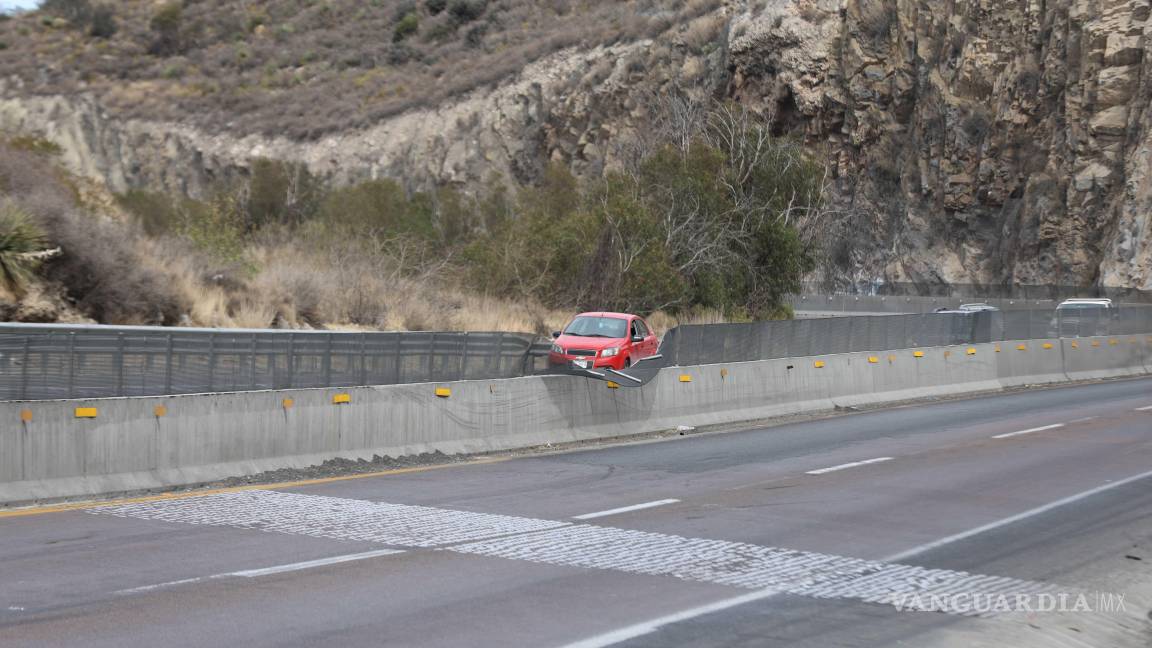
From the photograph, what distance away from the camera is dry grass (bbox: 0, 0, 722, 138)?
78.8m

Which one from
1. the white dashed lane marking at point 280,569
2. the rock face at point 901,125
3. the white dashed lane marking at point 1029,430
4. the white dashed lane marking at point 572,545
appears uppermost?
the rock face at point 901,125

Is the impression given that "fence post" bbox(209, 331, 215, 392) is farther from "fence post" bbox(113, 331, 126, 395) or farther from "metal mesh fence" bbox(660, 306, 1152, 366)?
"metal mesh fence" bbox(660, 306, 1152, 366)

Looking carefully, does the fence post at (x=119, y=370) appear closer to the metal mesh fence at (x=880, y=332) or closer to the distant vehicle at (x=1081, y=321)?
the metal mesh fence at (x=880, y=332)

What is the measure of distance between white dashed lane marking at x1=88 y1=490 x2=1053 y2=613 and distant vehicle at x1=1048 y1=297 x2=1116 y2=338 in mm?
25007

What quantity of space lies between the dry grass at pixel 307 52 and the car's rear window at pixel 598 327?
4578 centimetres

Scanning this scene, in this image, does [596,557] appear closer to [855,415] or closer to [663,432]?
[663,432]

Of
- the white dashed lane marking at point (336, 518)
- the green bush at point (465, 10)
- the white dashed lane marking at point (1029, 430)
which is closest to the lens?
the white dashed lane marking at point (336, 518)

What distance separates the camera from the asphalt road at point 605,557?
293 inches

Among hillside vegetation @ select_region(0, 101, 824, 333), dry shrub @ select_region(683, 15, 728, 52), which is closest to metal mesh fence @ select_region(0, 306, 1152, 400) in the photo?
hillside vegetation @ select_region(0, 101, 824, 333)

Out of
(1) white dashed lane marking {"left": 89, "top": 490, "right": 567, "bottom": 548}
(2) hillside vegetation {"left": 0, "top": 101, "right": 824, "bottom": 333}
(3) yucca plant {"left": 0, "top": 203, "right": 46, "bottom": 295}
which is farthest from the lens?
(2) hillside vegetation {"left": 0, "top": 101, "right": 824, "bottom": 333}

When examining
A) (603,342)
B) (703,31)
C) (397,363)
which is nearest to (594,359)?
(603,342)

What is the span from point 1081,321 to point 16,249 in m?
26.4

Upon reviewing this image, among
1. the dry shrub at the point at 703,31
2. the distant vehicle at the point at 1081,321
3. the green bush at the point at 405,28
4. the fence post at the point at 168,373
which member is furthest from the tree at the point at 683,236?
the green bush at the point at 405,28

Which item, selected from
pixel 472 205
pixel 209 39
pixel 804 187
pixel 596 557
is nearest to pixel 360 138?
pixel 472 205
